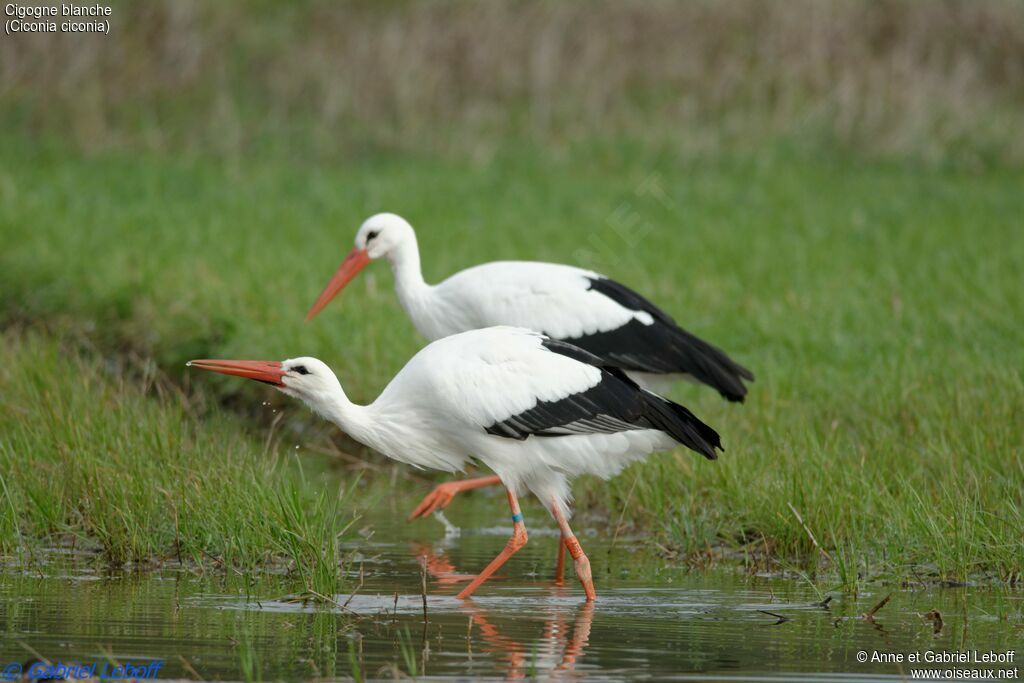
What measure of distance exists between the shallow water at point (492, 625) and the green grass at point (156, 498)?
14cm

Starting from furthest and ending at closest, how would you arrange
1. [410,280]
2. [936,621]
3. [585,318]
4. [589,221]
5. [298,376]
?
[589,221], [410,280], [585,318], [298,376], [936,621]

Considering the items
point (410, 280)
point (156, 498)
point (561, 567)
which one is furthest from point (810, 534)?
point (410, 280)

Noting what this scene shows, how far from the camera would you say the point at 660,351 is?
25.2 ft

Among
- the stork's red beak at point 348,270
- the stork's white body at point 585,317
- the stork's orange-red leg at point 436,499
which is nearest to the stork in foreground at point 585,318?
the stork's white body at point 585,317

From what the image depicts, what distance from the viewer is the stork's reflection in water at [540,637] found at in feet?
15.3

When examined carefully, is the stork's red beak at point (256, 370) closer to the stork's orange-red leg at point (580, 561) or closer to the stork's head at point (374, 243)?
the stork's orange-red leg at point (580, 561)

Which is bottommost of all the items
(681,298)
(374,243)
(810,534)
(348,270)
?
(810,534)

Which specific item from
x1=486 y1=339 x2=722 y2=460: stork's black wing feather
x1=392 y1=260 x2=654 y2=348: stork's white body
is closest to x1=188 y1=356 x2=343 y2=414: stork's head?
x1=486 y1=339 x2=722 y2=460: stork's black wing feather

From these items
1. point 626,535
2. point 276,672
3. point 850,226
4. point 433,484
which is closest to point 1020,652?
point 276,672

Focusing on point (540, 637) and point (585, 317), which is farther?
point (585, 317)

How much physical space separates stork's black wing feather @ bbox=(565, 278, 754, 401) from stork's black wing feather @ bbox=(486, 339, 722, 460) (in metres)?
1.31

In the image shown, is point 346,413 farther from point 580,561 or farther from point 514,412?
point 580,561

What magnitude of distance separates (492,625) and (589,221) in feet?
28.2

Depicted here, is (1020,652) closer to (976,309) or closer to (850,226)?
(976,309)
